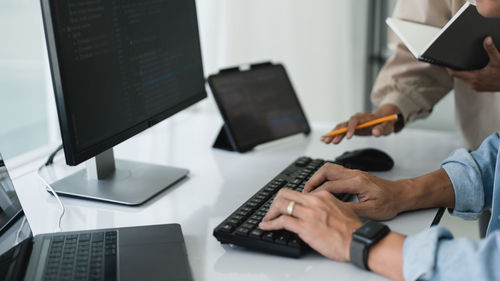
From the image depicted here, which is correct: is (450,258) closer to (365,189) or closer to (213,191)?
(365,189)

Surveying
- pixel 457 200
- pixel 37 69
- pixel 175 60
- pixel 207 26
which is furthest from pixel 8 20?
pixel 457 200

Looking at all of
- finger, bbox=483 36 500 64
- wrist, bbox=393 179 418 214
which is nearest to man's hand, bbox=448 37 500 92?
finger, bbox=483 36 500 64

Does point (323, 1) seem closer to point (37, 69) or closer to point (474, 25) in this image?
point (37, 69)

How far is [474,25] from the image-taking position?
3.83 feet

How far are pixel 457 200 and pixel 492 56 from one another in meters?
0.37

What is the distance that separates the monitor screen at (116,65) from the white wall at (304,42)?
0.89 meters

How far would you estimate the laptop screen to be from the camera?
31.9 inches

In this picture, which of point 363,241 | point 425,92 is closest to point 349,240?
point 363,241

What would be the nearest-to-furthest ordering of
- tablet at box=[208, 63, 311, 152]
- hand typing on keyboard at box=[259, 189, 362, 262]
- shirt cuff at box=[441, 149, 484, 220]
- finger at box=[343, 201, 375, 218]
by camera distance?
1. hand typing on keyboard at box=[259, 189, 362, 262]
2. finger at box=[343, 201, 375, 218]
3. shirt cuff at box=[441, 149, 484, 220]
4. tablet at box=[208, 63, 311, 152]

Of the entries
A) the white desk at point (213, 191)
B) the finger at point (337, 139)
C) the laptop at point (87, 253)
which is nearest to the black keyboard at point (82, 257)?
the laptop at point (87, 253)

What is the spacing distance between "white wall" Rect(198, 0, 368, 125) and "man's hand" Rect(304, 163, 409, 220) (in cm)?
113

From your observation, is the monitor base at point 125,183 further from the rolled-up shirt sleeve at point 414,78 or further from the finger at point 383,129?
the rolled-up shirt sleeve at point 414,78

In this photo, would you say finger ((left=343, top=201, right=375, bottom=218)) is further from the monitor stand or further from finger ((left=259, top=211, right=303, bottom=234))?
the monitor stand

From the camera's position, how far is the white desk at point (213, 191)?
850 mm
